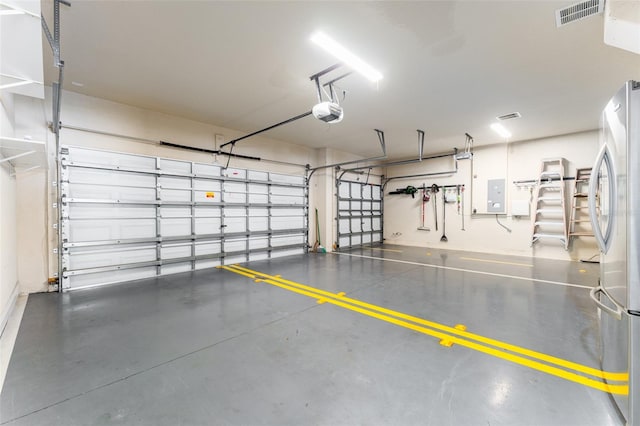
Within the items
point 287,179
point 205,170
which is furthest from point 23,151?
point 287,179

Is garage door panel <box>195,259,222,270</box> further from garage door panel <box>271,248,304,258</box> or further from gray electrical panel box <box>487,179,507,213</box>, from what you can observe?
gray electrical panel box <box>487,179,507,213</box>

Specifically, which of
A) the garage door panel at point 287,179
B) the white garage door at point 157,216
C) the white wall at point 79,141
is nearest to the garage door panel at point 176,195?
the white garage door at point 157,216

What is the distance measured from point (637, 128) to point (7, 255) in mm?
5872

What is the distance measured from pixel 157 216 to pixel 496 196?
8.81 metres

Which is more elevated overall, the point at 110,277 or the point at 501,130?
the point at 501,130

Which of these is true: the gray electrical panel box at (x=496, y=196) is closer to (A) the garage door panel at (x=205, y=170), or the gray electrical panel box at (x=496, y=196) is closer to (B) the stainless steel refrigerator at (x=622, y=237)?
(B) the stainless steel refrigerator at (x=622, y=237)

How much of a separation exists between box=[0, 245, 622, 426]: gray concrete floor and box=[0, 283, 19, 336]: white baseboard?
20cm

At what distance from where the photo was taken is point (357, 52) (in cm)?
313

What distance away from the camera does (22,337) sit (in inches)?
103

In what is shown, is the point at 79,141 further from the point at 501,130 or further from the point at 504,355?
the point at 501,130

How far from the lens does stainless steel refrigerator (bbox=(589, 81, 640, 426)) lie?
1528 mm

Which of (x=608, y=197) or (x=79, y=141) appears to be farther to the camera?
(x=79, y=141)

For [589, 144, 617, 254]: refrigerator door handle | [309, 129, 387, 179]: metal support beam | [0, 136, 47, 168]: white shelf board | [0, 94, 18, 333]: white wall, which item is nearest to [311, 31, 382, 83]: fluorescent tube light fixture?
[589, 144, 617, 254]: refrigerator door handle

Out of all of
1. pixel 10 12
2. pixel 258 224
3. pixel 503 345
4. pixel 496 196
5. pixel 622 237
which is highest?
A: pixel 10 12
